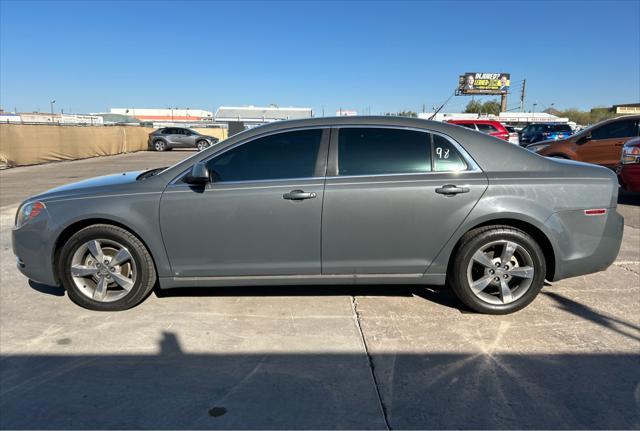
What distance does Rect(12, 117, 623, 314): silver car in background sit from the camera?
3.48 metres

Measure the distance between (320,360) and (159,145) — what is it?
1143 inches

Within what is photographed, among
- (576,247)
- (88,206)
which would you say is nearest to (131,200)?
(88,206)

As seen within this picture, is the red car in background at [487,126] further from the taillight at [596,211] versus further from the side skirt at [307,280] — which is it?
the side skirt at [307,280]

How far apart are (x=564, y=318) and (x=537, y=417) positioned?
57.3 inches

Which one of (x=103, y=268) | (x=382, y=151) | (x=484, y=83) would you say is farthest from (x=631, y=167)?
(x=484, y=83)

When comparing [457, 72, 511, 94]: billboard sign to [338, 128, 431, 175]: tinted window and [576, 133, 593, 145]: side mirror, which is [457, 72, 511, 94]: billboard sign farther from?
[338, 128, 431, 175]: tinted window

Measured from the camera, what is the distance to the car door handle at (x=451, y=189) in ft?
11.3

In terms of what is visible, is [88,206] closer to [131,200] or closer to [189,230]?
[131,200]

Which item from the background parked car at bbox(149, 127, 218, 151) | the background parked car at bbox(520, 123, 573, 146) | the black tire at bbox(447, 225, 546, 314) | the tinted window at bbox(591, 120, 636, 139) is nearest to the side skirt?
the black tire at bbox(447, 225, 546, 314)

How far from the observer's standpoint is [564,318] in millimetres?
3572

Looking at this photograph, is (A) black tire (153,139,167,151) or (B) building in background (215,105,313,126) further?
(B) building in background (215,105,313,126)

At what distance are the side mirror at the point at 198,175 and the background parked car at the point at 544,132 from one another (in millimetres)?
20801

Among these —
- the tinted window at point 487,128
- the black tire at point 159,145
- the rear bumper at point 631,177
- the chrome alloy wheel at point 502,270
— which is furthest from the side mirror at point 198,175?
the black tire at point 159,145

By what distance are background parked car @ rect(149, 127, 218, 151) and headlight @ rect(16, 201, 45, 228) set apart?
26.0m
